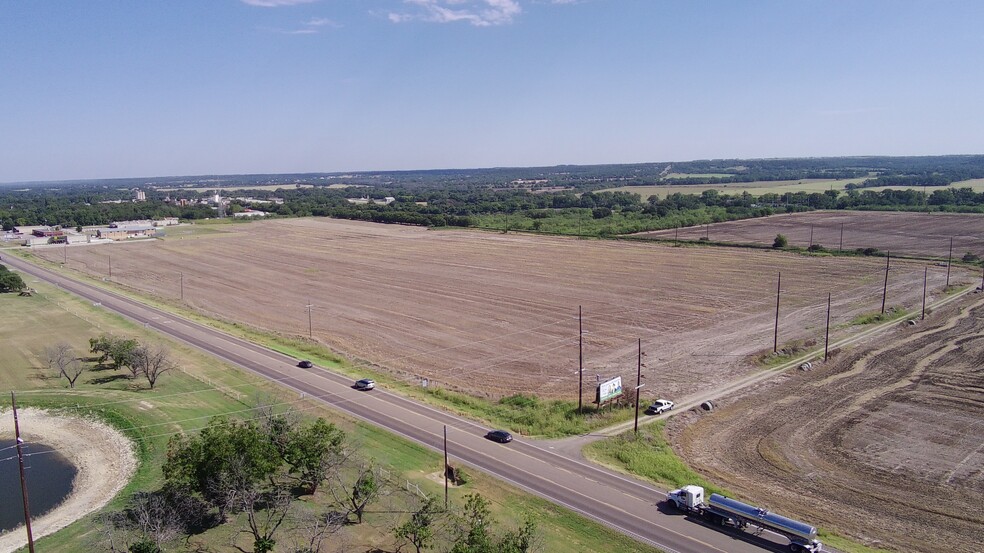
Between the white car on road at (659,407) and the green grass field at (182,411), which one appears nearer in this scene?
the green grass field at (182,411)

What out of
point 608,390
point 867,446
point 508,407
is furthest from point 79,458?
point 867,446

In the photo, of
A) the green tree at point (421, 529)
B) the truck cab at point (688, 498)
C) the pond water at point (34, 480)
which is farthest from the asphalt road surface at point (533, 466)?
the pond water at point (34, 480)

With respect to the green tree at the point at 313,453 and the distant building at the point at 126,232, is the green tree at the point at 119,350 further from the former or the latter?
the distant building at the point at 126,232

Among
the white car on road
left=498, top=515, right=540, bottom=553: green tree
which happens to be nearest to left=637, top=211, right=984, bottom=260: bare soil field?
the white car on road

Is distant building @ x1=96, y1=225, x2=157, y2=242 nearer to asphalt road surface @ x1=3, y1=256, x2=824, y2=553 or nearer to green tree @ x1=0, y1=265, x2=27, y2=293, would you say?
green tree @ x1=0, y1=265, x2=27, y2=293

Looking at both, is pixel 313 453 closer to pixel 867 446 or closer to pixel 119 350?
pixel 119 350

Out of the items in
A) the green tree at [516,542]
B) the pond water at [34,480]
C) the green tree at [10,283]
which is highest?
the green tree at [516,542]
